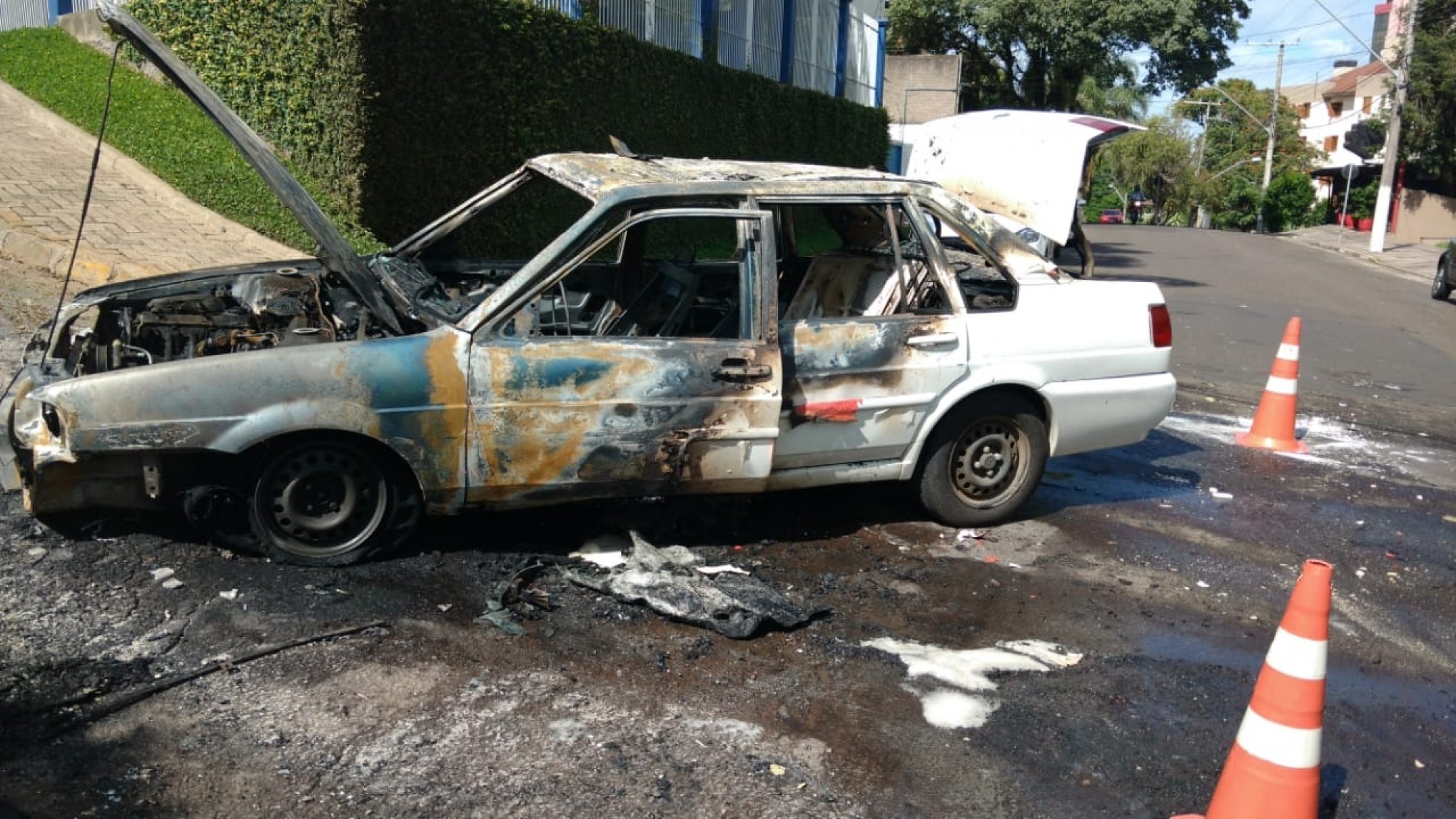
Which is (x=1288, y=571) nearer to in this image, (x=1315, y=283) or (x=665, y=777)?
(x=665, y=777)

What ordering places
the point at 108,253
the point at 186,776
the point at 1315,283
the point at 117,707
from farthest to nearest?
1. the point at 1315,283
2. the point at 108,253
3. the point at 117,707
4. the point at 186,776

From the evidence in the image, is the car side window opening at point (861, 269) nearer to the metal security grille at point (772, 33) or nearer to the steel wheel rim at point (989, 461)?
the steel wheel rim at point (989, 461)

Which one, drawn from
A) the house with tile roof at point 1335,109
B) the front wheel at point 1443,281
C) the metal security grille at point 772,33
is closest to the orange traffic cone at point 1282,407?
the metal security grille at point 772,33

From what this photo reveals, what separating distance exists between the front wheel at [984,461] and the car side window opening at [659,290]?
1.19 metres

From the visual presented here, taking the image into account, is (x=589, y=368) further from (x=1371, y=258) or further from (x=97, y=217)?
(x=1371, y=258)

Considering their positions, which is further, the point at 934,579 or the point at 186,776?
the point at 934,579

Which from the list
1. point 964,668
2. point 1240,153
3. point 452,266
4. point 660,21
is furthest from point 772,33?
point 1240,153

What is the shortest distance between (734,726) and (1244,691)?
1.94 meters

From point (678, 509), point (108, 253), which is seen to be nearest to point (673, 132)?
point (108, 253)

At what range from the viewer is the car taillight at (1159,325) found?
593 centimetres

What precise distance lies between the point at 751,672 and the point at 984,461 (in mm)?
2117

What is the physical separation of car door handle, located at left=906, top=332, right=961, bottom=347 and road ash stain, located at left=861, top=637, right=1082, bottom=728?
56.7 inches

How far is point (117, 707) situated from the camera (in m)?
3.52

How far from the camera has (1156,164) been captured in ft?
226
